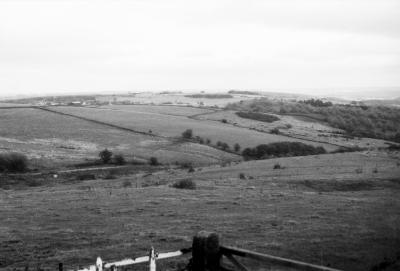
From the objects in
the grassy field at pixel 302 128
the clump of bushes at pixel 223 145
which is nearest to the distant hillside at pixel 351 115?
the grassy field at pixel 302 128

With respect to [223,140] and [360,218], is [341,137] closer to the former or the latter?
[223,140]

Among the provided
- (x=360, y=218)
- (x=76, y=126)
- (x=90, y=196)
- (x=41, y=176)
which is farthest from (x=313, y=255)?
(x=76, y=126)

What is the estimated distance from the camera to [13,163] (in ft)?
198

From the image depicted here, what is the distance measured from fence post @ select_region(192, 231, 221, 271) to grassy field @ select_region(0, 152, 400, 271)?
7.51m

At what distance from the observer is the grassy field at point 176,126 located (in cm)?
8794

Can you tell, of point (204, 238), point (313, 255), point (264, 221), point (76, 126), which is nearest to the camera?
point (204, 238)

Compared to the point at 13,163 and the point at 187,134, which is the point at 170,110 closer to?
the point at 187,134

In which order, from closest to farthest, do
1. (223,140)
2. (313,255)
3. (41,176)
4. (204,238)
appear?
1. (204,238)
2. (313,255)
3. (41,176)
4. (223,140)

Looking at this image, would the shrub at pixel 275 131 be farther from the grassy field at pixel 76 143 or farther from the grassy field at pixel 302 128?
the grassy field at pixel 76 143

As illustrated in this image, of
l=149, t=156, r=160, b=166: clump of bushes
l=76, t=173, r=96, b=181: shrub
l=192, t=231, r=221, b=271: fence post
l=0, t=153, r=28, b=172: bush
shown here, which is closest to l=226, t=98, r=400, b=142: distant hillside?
l=149, t=156, r=160, b=166: clump of bushes

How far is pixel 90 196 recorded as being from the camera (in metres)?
35.5

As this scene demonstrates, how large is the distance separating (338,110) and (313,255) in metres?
137

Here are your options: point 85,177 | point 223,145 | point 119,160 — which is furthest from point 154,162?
point 223,145

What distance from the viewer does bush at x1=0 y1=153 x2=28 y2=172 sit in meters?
59.8
